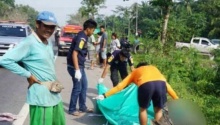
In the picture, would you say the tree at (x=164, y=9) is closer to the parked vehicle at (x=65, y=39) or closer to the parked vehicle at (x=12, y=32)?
the parked vehicle at (x=65, y=39)

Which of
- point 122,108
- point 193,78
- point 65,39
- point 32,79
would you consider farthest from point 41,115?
point 65,39

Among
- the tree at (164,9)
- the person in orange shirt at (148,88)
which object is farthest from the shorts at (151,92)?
the tree at (164,9)

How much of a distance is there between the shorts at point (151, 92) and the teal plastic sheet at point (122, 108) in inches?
24.1

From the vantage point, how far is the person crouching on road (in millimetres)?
3680

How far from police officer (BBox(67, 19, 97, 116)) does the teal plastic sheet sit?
1.97 ft

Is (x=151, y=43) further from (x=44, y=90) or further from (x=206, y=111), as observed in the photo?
(x=44, y=90)

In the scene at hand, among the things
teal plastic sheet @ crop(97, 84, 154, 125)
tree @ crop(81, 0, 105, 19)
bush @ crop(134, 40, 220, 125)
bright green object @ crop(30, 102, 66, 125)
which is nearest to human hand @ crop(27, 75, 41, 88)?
bright green object @ crop(30, 102, 66, 125)

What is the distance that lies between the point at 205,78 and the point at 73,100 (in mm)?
7119

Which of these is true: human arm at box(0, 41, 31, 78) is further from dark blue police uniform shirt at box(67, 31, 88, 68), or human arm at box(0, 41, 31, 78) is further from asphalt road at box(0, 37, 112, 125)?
dark blue police uniform shirt at box(67, 31, 88, 68)

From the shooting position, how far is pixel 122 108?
250 inches

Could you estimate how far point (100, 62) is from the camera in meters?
16.2

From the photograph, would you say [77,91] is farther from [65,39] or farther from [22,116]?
[65,39]

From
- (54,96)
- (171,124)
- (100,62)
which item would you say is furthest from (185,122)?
(100,62)

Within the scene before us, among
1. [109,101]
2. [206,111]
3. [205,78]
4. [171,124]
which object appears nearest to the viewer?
[171,124]
